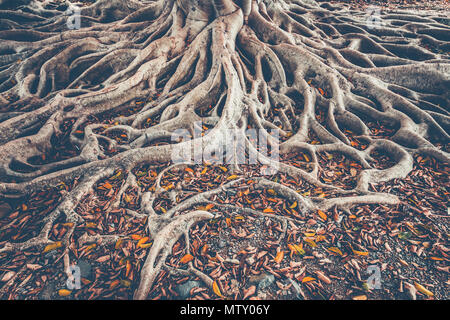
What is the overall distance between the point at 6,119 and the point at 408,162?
24.7 feet

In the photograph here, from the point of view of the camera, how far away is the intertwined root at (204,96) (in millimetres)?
3596

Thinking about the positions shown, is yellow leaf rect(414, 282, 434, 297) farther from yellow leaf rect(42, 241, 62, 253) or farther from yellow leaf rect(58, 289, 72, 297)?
yellow leaf rect(42, 241, 62, 253)

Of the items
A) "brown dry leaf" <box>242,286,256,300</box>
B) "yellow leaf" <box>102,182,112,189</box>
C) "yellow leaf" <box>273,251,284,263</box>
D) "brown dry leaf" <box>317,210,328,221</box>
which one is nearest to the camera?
"brown dry leaf" <box>242,286,256,300</box>

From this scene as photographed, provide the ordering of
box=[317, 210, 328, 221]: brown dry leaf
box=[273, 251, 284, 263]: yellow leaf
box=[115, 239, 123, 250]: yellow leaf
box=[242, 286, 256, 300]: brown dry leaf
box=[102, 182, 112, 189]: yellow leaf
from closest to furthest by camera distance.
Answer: box=[242, 286, 256, 300]: brown dry leaf → box=[273, 251, 284, 263]: yellow leaf → box=[115, 239, 123, 250]: yellow leaf → box=[317, 210, 328, 221]: brown dry leaf → box=[102, 182, 112, 189]: yellow leaf

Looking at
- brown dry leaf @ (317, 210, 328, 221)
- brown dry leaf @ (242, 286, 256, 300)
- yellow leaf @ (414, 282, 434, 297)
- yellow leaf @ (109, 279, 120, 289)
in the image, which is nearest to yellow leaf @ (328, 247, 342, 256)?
brown dry leaf @ (317, 210, 328, 221)

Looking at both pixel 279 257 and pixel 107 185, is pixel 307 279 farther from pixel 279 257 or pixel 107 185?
pixel 107 185

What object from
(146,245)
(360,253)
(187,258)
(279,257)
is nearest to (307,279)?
(279,257)

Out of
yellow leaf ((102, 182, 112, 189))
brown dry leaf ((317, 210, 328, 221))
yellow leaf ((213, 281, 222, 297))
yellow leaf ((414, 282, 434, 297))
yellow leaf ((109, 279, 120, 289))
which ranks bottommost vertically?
yellow leaf ((109, 279, 120, 289))

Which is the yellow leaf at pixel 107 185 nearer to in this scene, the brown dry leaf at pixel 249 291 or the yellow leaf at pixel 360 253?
the brown dry leaf at pixel 249 291

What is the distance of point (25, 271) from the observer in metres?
2.64

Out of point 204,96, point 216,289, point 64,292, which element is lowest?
point 64,292

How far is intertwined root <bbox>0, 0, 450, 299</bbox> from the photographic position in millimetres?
3596

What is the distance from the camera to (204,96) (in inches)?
188
